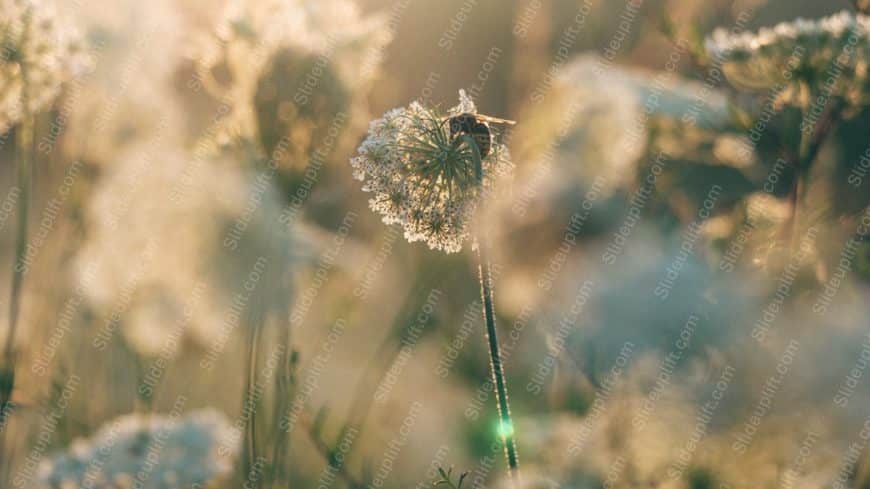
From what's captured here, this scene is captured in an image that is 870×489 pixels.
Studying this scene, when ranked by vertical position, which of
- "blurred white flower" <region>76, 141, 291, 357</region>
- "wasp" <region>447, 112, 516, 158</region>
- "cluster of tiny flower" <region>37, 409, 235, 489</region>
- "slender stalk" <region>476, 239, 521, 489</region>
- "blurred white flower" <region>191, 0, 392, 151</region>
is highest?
"blurred white flower" <region>191, 0, 392, 151</region>

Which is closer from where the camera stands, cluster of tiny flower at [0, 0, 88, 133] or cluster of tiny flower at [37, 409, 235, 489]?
cluster of tiny flower at [37, 409, 235, 489]

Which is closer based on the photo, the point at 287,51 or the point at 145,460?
the point at 145,460

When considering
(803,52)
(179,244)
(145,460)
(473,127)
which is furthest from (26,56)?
(803,52)

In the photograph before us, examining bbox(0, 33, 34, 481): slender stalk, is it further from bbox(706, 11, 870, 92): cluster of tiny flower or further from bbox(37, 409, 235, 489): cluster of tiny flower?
bbox(706, 11, 870, 92): cluster of tiny flower

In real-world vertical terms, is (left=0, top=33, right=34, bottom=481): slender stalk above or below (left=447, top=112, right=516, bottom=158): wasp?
above

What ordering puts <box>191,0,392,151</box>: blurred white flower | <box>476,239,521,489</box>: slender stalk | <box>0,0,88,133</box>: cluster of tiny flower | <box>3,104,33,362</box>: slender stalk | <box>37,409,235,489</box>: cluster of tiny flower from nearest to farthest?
<box>476,239,521,489</box>: slender stalk, <box>37,409,235,489</box>: cluster of tiny flower, <box>3,104,33,362</box>: slender stalk, <box>0,0,88,133</box>: cluster of tiny flower, <box>191,0,392,151</box>: blurred white flower

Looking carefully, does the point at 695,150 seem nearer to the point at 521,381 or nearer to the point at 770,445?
the point at 521,381

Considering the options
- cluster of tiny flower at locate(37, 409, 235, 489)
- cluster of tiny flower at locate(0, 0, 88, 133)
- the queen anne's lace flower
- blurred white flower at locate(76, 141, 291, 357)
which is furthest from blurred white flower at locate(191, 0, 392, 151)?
the queen anne's lace flower

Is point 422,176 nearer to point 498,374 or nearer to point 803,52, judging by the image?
point 498,374
